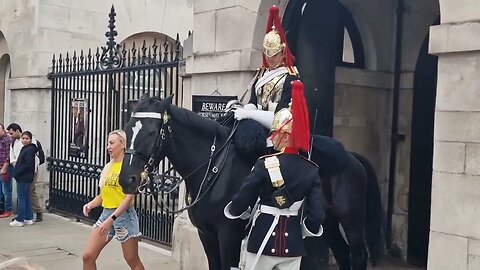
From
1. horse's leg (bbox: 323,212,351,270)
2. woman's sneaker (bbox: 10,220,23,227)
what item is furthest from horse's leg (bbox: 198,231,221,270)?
woman's sneaker (bbox: 10,220,23,227)

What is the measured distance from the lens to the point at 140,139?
461 cm

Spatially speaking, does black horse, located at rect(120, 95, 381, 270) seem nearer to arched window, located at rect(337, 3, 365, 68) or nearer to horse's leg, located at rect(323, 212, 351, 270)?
horse's leg, located at rect(323, 212, 351, 270)

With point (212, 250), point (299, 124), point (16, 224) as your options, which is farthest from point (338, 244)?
point (16, 224)

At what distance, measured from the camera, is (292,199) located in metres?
4.04

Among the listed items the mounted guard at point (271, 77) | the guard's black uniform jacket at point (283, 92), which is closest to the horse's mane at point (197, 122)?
the mounted guard at point (271, 77)

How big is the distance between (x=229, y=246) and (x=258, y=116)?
108 centimetres

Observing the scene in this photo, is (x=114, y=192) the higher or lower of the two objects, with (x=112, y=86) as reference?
lower

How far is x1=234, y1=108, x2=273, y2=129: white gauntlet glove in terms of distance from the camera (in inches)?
192

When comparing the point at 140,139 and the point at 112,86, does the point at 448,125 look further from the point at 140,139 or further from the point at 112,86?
the point at 112,86

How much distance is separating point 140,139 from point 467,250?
263cm

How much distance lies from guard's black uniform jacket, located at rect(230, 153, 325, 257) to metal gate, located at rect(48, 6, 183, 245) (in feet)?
15.9

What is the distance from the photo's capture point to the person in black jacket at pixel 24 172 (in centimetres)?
1002

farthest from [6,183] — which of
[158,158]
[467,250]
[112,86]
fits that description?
[467,250]

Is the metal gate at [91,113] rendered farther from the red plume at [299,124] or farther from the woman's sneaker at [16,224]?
the red plume at [299,124]
